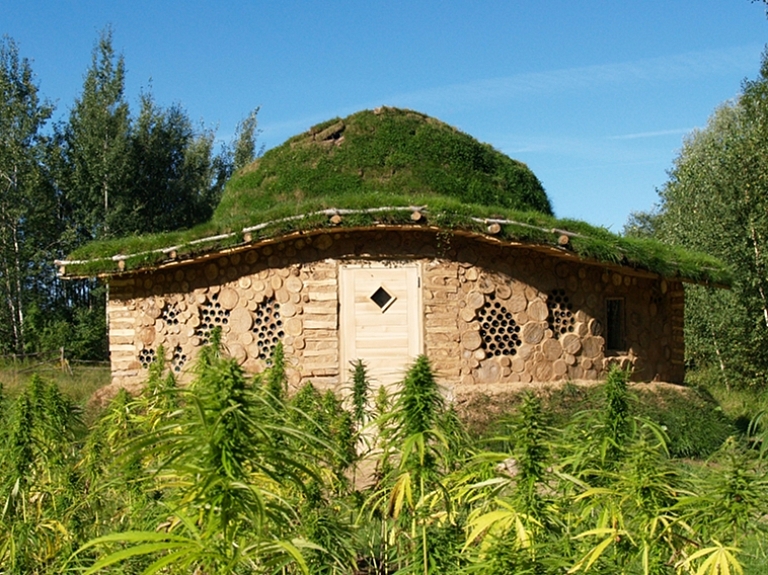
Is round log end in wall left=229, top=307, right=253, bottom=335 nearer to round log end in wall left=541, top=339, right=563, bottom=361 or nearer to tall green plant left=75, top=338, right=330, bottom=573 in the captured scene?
round log end in wall left=541, top=339, right=563, bottom=361

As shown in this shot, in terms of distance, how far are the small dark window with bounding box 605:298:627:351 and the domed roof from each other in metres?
2.16

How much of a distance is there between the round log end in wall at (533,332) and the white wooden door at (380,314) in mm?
1461

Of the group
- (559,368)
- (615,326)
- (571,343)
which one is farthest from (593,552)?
(615,326)

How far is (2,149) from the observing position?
24000mm

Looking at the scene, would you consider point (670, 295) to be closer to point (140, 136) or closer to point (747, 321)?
point (747, 321)

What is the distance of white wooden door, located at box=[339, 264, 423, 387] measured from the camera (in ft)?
35.4

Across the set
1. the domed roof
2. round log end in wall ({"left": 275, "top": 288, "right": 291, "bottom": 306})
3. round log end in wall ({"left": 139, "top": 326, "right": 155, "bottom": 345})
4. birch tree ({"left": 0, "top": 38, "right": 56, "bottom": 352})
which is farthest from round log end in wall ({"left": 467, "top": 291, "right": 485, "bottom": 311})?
birch tree ({"left": 0, "top": 38, "right": 56, "bottom": 352})

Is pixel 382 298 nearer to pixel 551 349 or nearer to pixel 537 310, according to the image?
pixel 537 310

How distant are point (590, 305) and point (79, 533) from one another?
9.05 m

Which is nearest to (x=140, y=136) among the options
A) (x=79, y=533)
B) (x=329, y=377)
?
(x=329, y=377)

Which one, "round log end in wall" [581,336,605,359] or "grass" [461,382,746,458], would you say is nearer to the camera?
"grass" [461,382,746,458]

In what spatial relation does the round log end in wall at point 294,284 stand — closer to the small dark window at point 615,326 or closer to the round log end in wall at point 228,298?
the round log end in wall at point 228,298

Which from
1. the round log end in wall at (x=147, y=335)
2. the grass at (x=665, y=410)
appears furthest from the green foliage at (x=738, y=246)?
the round log end in wall at (x=147, y=335)

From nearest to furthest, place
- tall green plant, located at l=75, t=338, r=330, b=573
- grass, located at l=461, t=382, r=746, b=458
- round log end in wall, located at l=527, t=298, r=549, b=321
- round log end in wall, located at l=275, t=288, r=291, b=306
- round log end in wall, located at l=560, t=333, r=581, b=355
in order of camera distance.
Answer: tall green plant, located at l=75, t=338, r=330, b=573
grass, located at l=461, t=382, r=746, b=458
round log end in wall, located at l=275, t=288, r=291, b=306
round log end in wall, located at l=527, t=298, r=549, b=321
round log end in wall, located at l=560, t=333, r=581, b=355
